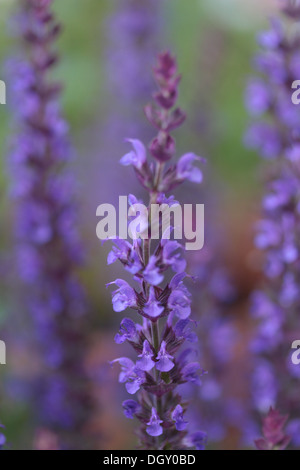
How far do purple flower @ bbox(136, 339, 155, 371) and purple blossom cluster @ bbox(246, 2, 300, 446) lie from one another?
904 mm

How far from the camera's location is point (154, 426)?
1651 millimetres

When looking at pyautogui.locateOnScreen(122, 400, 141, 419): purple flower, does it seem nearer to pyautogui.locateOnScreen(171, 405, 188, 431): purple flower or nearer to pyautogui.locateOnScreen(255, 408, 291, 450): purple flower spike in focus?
pyautogui.locateOnScreen(171, 405, 188, 431): purple flower

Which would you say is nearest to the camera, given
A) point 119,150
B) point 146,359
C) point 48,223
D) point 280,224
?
point 146,359

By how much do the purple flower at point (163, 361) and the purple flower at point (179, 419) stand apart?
122 millimetres

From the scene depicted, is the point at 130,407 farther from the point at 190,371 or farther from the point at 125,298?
the point at 125,298

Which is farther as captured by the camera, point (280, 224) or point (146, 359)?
point (280, 224)

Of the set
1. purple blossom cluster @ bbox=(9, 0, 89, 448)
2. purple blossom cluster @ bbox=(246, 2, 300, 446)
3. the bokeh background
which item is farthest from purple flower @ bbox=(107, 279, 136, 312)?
the bokeh background

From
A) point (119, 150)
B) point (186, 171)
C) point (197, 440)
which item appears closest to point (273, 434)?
point (197, 440)

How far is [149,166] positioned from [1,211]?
2.88 metres

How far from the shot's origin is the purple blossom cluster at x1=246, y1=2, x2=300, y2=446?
2396mm

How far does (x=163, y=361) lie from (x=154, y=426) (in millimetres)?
187

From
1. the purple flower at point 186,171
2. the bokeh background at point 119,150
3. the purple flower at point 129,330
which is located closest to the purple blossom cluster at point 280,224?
the bokeh background at point 119,150

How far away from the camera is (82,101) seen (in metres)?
5.21

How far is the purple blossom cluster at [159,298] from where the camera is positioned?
1.59 meters
